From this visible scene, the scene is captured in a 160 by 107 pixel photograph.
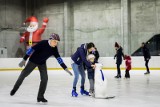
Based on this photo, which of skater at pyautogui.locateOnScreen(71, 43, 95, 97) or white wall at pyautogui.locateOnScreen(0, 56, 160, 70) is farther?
white wall at pyautogui.locateOnScreen(0, 56, 160, 70)

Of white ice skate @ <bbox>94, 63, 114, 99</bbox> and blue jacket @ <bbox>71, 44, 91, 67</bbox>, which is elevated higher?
blue jacket @ <bbox>71, 44, 91, 67</bbox>

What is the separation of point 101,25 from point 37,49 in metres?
20.3

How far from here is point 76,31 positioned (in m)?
26.7

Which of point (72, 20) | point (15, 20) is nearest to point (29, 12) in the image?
point (15, 20)

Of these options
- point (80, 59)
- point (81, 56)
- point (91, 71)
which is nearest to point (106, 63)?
point (80, 59)

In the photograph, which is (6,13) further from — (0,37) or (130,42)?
(130,42)

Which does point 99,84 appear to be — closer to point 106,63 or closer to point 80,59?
point 80,59

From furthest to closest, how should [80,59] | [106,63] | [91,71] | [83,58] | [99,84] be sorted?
[106,63] < [80,59] < [91,71] < [99,84] < [83,58]

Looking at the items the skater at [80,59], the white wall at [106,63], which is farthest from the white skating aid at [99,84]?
the white wall at [106,63]

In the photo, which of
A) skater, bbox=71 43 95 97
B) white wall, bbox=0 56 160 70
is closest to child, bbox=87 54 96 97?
skater, bbox=71 43 95 97

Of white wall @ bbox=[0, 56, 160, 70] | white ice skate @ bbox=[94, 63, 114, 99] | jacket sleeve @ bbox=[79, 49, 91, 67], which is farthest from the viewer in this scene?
white wall @ bbox=[0, 56, 160, 70]

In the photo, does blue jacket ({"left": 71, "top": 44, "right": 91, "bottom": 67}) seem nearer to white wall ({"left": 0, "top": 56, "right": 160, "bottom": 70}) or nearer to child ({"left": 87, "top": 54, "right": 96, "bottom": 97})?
child ({"left": 87, "top": 54, "right": 96, "bottom": 97})

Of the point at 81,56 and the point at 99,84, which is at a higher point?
the point at 81,56

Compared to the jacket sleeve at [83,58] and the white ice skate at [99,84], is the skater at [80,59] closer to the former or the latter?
the jacket sleeve at [83,58]
